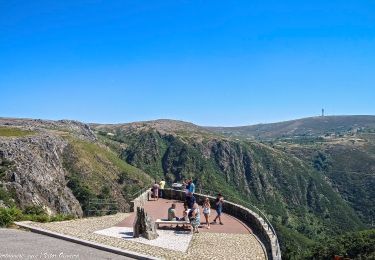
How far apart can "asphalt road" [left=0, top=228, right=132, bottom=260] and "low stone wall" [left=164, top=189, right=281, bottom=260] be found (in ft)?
19.8

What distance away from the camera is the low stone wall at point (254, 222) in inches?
678

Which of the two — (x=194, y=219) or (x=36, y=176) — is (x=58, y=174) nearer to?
(x=36, y=176)

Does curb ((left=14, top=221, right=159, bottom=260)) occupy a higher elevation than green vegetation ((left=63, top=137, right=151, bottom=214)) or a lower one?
higher

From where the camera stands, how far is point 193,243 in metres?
18.0

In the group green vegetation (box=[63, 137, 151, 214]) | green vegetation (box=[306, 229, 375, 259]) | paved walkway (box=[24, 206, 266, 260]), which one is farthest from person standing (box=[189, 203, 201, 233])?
green vegetation (box=[63, 137, 151, 214])

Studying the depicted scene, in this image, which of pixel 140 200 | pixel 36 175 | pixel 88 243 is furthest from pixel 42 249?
pixel 36 175

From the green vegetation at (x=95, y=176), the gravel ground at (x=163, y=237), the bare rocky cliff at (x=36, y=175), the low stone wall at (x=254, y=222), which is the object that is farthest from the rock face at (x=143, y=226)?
the green vegetation at (x=95, y=176)

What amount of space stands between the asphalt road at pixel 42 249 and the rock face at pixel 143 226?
278 cm

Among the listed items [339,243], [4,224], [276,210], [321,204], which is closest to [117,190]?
[339,243]

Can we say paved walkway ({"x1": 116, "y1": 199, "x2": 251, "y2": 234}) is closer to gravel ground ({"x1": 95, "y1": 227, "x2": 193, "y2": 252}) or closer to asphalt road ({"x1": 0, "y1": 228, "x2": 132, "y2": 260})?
gravel ground ({"x1": 95, "y1": 227, "x2": 193, "y2": 252})

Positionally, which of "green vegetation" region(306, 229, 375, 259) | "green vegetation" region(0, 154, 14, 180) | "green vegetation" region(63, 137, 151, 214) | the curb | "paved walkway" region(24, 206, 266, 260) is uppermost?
the curb

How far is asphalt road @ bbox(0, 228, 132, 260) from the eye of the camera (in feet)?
48.7

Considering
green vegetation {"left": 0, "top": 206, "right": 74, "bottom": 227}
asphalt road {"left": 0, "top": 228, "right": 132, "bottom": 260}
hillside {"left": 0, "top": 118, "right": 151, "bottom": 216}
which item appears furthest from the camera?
hillside {"left": 0, "top": 118, "right": 151, "bottom": 216}

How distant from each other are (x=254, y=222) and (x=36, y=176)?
5925cm
